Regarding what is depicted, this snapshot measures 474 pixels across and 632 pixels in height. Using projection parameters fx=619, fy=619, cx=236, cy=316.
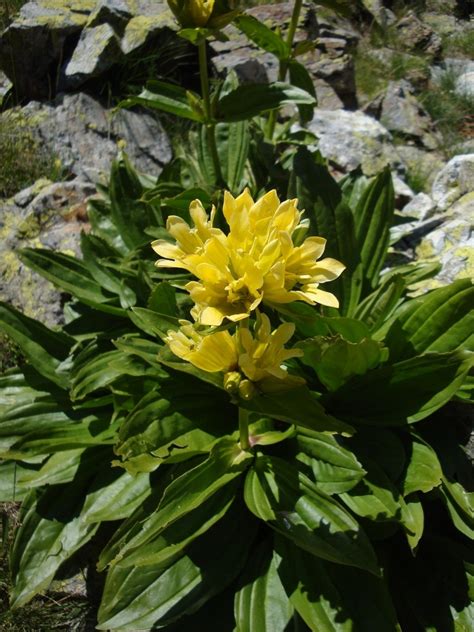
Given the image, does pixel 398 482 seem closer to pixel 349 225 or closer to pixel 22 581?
pixel 349 225

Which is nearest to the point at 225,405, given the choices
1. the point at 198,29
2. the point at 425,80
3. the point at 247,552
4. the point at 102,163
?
the point at 247,552

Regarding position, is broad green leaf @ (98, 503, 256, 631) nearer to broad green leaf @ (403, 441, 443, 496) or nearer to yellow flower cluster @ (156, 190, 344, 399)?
broad green leaf @ (403, 441, 443, 496)

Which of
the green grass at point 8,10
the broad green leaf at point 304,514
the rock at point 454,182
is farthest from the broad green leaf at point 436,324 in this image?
the green grass at point 8,10

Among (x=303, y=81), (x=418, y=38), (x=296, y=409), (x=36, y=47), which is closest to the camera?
(x=296, y=409)

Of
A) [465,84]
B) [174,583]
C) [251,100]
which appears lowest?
[465,84]

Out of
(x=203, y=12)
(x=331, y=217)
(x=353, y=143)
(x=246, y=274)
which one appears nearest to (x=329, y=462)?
(x=246, y=274)

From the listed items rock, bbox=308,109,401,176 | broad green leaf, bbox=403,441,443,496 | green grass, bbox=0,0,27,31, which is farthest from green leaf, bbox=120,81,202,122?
green grass, bbox=0,0,27,31

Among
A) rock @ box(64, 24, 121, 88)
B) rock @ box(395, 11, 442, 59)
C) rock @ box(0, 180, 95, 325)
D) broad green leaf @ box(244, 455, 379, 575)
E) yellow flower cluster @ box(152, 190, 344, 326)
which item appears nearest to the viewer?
yellow flower cluster @ box(152, 190, 344, 326)

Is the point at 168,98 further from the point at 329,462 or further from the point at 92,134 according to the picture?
the point at 92,134
